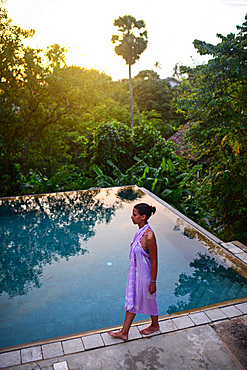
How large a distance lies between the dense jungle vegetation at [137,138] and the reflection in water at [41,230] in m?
1.52

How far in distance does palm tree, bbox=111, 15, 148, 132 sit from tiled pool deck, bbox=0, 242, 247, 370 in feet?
96.9

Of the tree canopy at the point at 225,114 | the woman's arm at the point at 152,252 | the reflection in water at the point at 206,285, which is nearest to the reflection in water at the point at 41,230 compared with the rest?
the reflection in water at the point at 206,285

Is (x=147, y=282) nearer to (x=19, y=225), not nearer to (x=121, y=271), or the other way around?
(x=121, y=271)

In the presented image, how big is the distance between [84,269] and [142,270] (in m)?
2.41

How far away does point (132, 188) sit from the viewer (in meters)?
9.98

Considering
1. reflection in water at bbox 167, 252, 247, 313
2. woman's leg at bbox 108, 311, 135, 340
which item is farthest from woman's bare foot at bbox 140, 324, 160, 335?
reflection in water at bbox 167, 252, 247, 313

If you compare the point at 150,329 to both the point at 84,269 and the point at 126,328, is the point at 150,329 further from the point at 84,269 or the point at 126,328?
the point at 84,269

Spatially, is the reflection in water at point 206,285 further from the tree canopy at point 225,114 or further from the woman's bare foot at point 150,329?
the tree canopy at point 225,114

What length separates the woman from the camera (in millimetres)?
3389

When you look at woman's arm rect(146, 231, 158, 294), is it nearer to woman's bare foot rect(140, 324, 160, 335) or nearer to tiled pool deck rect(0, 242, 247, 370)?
woman's bare foot rect(140, 324, 160, 335)

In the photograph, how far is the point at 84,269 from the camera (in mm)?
5609

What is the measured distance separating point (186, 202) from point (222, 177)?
2.01 meters

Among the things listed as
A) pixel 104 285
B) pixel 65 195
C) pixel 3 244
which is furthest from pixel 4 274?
pixel 65 195

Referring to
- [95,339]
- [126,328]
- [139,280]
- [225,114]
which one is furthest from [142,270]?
[225,114]
